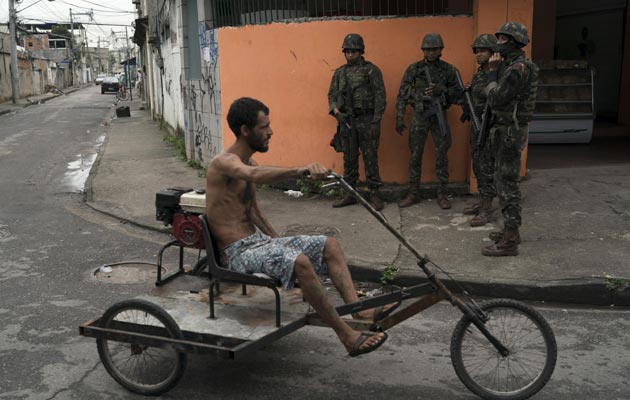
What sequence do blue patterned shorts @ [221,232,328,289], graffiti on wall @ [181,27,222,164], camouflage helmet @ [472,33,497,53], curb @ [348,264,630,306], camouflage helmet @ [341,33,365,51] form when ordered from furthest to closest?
graffiti on wall @ [181,27,222,164] → camouflage helmet @ [341,33,365,51] → camouflage helmet @ [472,33,497,53] → curb @ [348,264,630,306] → blue patterned shorts @ [221,232,328,289]

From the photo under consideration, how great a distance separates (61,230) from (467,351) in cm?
564

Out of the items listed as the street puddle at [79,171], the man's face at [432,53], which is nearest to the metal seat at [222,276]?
the man's face at [432,53]

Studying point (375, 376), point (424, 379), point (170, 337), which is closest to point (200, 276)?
point (170, 337)

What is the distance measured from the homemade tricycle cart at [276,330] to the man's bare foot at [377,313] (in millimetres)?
87

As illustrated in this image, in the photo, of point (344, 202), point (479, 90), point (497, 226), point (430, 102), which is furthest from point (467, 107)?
point (344, 202)

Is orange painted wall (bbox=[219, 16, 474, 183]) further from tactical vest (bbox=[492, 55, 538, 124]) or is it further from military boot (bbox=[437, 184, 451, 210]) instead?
tactical vest (bbox=[492, 55, 538, 124])

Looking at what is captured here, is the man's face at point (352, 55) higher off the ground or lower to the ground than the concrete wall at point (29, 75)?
lower

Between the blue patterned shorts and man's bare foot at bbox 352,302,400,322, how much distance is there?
1.15ft

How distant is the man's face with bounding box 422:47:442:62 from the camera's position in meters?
7.25

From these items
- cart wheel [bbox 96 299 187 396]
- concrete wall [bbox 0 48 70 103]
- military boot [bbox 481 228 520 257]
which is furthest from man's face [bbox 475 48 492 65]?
concrete wall [bbox 0 48 70 103]

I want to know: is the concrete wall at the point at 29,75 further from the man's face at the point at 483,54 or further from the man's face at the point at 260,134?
the man's face at the point at 260,134

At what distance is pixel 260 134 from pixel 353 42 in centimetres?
402

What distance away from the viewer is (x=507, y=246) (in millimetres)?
5852

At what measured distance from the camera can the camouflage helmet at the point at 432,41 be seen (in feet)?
23.6
